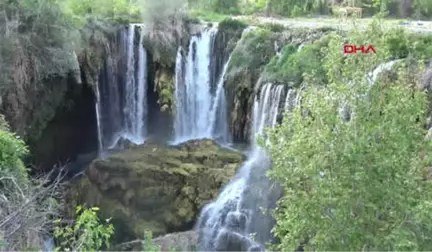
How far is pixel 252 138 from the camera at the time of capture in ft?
70.9

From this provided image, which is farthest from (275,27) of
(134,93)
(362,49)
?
(362,49)

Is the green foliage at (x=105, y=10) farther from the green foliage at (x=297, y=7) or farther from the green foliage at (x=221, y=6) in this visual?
the green foliage at (x=297, y=7)

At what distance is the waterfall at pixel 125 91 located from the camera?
24.5 metres

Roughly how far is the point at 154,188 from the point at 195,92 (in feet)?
24.8

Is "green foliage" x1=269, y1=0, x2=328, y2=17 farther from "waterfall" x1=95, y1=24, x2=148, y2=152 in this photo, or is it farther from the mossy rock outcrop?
the mossy rock outcrop

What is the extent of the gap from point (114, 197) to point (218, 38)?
31.2 feet

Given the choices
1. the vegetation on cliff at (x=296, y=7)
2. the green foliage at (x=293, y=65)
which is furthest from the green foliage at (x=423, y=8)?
the green foliage at (x=293, y=65)

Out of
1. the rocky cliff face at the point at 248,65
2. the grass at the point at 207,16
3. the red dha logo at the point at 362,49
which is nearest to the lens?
the red dha logo at the point at 362,49

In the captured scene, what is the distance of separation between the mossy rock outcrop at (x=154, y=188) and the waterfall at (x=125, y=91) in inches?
Answer: 198

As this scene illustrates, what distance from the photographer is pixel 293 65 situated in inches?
802

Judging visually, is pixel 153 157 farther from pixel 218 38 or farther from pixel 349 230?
pixel 349 230

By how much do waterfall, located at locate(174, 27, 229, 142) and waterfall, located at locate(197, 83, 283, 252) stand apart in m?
6.18

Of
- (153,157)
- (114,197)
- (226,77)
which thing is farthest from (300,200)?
(226,77)

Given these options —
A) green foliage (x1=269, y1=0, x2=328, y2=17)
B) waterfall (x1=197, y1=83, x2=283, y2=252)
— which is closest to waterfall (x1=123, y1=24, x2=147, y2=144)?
waterfall (x1=197, y1=83, x2=283, y2=252)
